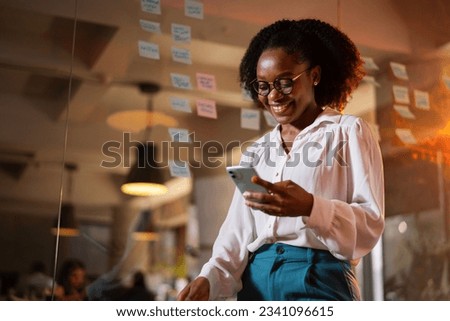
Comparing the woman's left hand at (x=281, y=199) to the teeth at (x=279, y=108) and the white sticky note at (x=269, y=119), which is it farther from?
the white sticky note at (x=269, y=119)

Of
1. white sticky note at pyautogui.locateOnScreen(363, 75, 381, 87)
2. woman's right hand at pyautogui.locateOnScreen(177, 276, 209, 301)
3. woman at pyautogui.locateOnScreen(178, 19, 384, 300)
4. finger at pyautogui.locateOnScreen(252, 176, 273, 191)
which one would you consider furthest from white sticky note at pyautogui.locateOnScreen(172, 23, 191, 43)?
finger at pyautogui.locateOnScreen(252, 176, 273, 191)

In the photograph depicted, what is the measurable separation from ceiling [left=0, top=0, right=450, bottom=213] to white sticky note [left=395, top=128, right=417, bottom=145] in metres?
0.60

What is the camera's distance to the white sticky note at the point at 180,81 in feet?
8.71

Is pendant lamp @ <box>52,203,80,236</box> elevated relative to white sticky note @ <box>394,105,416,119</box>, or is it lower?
lower

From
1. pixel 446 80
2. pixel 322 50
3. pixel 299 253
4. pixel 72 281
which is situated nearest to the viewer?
pixel 299 253

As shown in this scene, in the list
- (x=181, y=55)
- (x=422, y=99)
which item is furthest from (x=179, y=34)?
(x=422, y=99)

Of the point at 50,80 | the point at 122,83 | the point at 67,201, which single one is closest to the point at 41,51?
the point at 50,80

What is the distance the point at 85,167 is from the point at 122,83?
36cm

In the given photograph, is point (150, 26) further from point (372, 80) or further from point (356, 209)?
point (356, 209)

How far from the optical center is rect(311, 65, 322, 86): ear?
5.33 ft

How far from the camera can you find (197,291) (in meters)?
1.49

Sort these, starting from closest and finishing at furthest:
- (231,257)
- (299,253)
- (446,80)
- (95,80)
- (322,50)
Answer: (299,253), (231,257), (322,50), (95,80), (446,80)

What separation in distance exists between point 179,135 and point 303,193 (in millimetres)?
1362

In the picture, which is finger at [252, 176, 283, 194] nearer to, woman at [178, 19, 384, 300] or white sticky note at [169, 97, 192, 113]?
woman at [178, 19, 384, 300]
